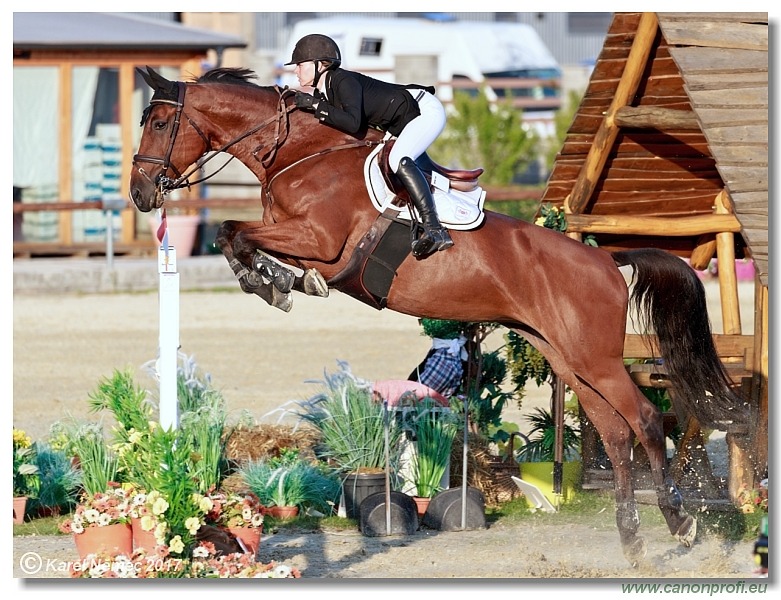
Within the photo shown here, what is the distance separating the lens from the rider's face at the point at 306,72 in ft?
18.9

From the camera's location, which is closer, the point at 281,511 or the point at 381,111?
the point at 381,111

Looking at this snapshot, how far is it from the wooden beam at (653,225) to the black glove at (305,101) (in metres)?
2.17

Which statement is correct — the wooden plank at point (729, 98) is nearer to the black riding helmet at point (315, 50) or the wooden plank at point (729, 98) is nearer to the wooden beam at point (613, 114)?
the wooden beam at point (613, 114)

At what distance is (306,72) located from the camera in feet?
19.0

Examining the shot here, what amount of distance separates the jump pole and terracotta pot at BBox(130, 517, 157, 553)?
1.49ft

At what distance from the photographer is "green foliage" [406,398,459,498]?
678cm

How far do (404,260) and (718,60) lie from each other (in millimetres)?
1964

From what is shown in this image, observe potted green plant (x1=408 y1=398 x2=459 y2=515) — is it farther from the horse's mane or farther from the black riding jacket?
the horse's mane

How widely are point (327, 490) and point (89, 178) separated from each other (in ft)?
39.4

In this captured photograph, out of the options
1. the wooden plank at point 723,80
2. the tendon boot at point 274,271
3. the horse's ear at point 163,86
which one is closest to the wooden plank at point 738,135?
the wooden plank at point 723,80

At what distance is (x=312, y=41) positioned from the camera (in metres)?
5.66

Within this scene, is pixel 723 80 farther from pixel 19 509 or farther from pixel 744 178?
pixel 19 509

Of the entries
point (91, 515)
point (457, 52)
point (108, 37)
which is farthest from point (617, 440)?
point (457, 52)

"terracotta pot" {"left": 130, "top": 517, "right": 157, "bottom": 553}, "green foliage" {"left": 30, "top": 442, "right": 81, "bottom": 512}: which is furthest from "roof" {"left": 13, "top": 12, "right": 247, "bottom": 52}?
"terracotta pot" {"left": 130, "top": 517, "right": 157, "bottom": 553}
